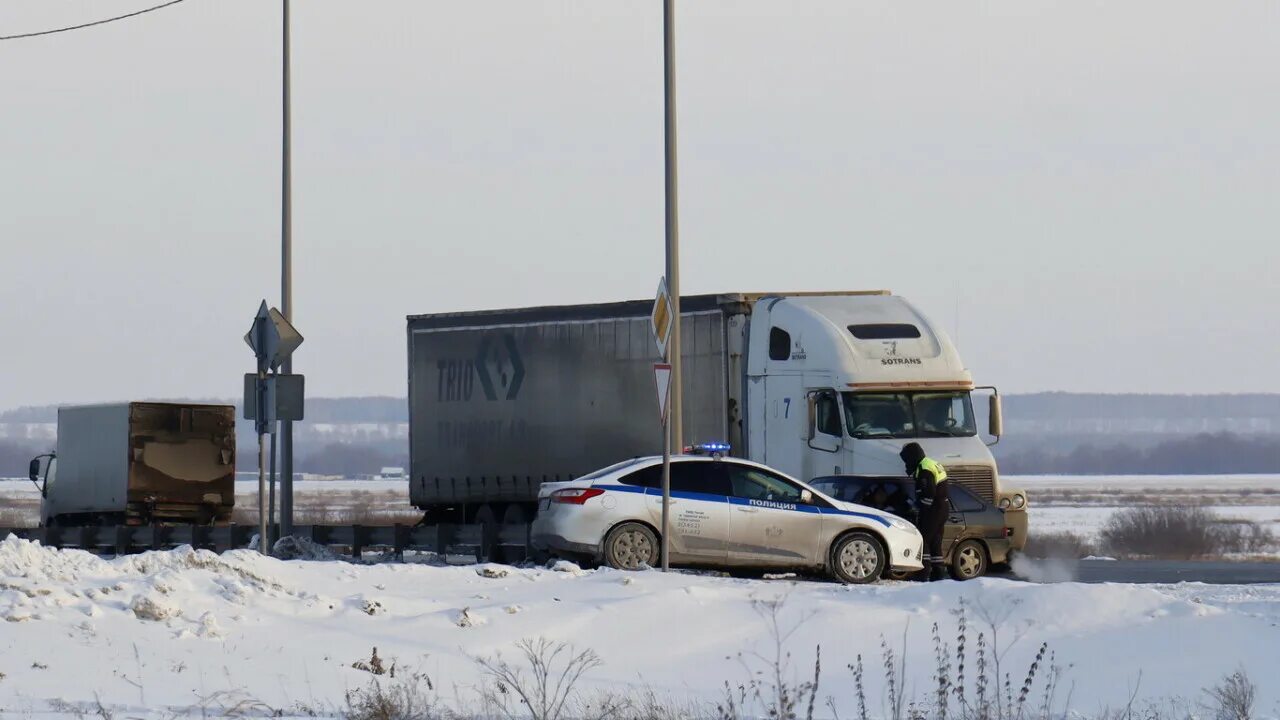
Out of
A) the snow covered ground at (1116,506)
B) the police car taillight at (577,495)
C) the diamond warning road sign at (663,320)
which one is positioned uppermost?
Result: the diamond warning road sign at (663,320)

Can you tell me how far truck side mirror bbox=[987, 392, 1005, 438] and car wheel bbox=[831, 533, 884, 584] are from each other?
4380mm

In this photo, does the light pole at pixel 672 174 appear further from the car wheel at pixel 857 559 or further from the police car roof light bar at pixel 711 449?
the car wheel at pixel 857 559

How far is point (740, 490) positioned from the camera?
791 inches

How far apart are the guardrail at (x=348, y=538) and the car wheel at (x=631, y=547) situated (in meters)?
3.53

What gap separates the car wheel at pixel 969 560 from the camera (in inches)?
882

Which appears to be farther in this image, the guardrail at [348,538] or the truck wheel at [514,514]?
the truck wheel at [514,514]

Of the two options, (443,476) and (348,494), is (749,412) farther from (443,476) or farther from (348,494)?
(348,494)

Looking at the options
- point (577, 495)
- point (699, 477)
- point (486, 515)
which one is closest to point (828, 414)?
point (699, 477)

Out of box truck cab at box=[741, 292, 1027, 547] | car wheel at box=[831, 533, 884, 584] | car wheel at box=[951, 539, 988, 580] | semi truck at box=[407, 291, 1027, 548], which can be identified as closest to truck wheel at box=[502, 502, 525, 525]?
semi truck at box=[407, 291, 1027, 548]

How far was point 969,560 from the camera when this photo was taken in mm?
22578

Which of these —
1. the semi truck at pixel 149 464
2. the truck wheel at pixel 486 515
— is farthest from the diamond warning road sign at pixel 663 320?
the semi truck at pixel 149 464

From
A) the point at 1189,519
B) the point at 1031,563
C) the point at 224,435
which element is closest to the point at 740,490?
the point at 1031,563

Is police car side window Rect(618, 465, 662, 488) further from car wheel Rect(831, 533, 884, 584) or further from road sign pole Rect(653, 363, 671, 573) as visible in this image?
car wheel Rect(831, 533, 884, 584)

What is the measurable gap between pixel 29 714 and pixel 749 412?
52.0 ft
